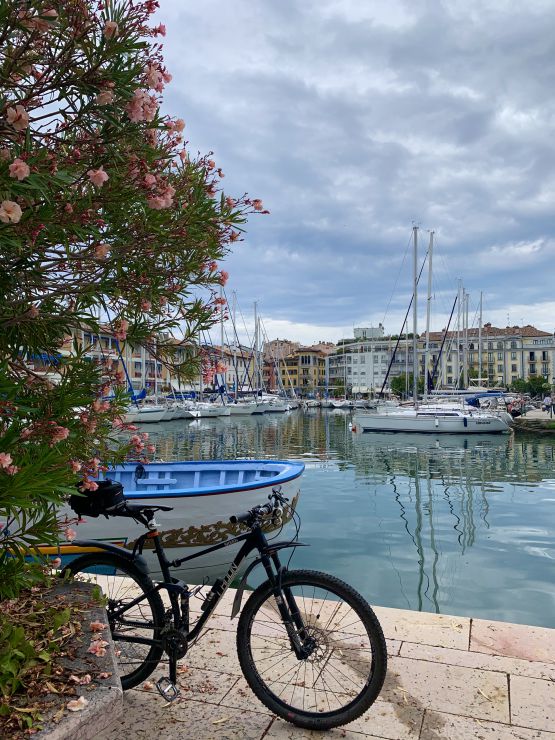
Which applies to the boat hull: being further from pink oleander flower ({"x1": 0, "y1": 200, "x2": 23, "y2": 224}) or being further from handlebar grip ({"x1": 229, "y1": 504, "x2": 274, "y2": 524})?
pink oleander flower ({"x1": 0, "y1": 200, "x2": 23, "y2": 224})

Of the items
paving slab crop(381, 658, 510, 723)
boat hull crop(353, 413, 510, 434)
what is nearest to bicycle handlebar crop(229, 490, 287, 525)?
paving slab crop(381, 658, 510, 723)

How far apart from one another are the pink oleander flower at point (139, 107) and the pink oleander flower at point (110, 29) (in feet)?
A: 0.74

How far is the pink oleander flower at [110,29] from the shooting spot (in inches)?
91.4

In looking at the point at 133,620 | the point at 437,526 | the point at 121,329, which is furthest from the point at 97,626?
the point at 437,526

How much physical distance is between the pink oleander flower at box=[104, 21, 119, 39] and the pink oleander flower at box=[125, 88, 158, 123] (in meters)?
0.22

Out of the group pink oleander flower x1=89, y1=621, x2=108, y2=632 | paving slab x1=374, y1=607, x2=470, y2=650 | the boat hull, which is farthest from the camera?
the boat hull

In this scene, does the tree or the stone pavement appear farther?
the stone pavement

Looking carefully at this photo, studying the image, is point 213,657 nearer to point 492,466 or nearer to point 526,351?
point 492,466

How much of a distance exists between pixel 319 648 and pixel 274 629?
280 millimetres

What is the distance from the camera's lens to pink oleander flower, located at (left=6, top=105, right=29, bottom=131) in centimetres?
222

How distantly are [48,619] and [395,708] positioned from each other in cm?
204

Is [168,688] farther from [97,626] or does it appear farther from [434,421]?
[434,421]

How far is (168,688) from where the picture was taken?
3400 mm

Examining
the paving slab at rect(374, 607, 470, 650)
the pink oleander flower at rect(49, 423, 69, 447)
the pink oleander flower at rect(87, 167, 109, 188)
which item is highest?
the pink oleander flower at rect(87, 167, 109, 188)
